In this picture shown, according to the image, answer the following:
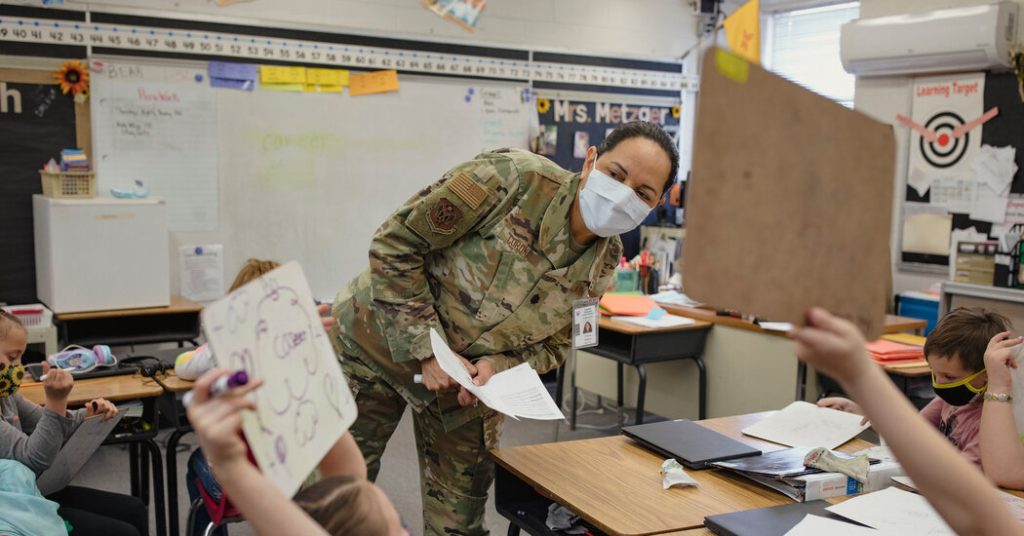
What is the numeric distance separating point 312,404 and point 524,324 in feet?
3.81

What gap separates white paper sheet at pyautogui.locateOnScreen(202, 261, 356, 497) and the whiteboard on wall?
4.09 meters

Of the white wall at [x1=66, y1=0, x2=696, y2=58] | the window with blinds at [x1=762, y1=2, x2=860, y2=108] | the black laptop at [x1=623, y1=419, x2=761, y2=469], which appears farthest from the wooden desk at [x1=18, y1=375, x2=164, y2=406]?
the window with blinds at [x1=762, y1=2, x2=860, y2=108]

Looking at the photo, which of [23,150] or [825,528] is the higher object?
[23,150]

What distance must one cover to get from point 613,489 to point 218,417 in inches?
47.1

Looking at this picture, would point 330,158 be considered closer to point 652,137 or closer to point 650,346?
point 650,346

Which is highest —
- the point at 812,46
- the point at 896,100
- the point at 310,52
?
the point at 812,46

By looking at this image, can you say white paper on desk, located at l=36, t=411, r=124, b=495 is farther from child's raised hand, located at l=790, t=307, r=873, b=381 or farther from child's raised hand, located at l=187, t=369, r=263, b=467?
child's raised hand, located at l=790, t=307, r=873, b=381

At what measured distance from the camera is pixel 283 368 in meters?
0.94

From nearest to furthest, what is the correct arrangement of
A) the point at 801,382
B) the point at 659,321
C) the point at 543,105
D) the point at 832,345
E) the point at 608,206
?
the point at 832,345, the point at 608,206, the point at 801,382, the point at 659,321, the point at 543,105

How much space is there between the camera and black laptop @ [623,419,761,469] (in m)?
2.01

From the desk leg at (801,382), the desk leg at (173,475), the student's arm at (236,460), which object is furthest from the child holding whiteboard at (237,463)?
the desk leg at (801,382)

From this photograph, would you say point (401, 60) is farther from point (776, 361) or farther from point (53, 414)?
point (53, 414)

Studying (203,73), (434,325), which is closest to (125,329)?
(203,73)

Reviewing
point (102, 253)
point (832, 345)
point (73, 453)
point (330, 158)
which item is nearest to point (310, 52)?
point (330, 158)
